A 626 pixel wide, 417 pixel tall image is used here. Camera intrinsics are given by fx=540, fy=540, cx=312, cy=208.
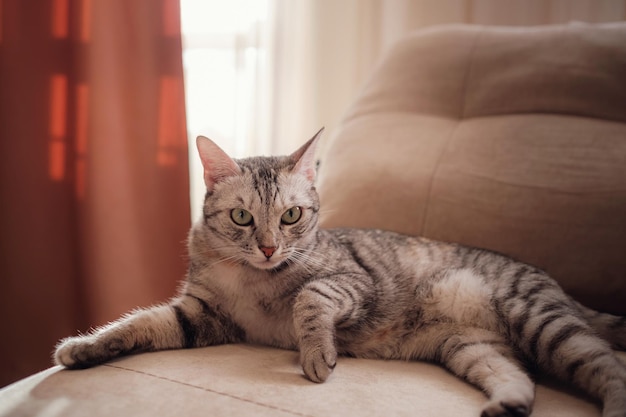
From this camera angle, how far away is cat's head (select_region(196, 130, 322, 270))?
1.22 metres

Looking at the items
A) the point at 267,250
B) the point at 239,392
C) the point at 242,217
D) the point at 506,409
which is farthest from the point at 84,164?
the point at 506,409

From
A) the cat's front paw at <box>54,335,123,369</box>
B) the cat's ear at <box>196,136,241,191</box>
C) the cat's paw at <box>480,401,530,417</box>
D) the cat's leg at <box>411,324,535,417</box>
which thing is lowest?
the cat's leg at <box>411,324,535,417</box>

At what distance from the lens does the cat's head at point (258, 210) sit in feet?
3.99

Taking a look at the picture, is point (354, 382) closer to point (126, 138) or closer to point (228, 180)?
point (228, 180)

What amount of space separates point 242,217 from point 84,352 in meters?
0.43

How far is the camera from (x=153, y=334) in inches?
45.4

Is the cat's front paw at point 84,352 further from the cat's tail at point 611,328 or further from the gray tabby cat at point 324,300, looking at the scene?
the cat's tail at point 611,328

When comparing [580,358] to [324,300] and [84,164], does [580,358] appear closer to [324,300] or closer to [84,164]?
[324,300]

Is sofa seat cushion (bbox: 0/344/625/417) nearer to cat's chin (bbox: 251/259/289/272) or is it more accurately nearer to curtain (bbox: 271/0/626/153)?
cat's chin (bbox: 251/259/289/272)

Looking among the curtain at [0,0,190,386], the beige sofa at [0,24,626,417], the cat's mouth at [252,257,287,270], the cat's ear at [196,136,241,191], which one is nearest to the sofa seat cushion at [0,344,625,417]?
the beige sofa at [0,24,626,417]

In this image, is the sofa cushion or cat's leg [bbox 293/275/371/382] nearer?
cat's leg [bbox 293/275/371/382]

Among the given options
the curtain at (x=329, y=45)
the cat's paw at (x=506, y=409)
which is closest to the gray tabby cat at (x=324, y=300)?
the cat's paw at (x=506, y=409)

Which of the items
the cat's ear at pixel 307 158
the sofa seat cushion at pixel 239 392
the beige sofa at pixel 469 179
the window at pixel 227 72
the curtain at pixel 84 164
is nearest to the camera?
the sofa seat cushion at pixel 239 392

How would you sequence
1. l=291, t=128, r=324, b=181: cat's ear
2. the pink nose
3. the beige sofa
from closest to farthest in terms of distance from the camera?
the beige sofa, the pink nose, l=291, t=128, r=324, b=181: cat's ear
